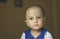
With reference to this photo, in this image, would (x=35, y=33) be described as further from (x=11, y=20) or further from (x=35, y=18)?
(x=11, y=20)

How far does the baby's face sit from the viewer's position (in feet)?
3.11

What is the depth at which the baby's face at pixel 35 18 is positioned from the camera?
3.11 ft

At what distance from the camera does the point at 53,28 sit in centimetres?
316

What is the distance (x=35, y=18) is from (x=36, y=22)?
0.06 ft

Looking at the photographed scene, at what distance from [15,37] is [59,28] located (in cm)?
76

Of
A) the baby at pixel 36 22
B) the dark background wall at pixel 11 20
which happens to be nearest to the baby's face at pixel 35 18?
the baby at pixel 36 22

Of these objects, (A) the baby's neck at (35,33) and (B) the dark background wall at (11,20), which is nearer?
(A) the baby's neck at (35,33)

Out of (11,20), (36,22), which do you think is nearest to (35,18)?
(36,22)

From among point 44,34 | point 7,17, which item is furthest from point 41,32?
point 7,17

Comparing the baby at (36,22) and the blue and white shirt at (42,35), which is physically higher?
the baby at (36,22)

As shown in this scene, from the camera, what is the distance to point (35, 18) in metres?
0.95

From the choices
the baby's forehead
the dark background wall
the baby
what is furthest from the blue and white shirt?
the dark background wall

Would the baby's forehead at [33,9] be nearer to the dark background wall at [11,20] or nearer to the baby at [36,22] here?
the baby at [36,22]

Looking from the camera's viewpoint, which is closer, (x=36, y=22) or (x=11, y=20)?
(x=36, y=22)
